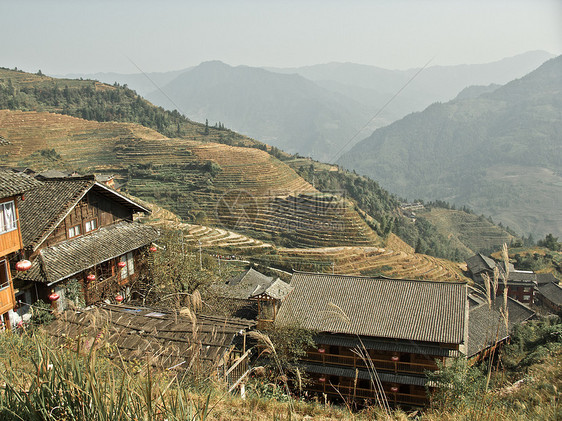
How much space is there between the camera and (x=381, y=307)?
1346 centimetres

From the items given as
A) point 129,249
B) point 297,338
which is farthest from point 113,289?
point 297,338

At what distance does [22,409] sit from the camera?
7.44 feet

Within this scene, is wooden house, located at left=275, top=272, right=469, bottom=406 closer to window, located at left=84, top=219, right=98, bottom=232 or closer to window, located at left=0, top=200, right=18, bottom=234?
window, located at left=84, top=219, right=98, bottom=232

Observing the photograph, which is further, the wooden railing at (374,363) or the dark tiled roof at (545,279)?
the dark tiled roof at (545,279)

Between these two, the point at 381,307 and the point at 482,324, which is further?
the point at 482,324

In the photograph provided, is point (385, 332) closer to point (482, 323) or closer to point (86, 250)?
point (86, 250)

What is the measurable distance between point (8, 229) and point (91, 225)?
13.3 feet

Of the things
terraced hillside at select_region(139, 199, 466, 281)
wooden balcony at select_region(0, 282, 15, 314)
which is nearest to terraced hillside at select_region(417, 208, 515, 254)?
terraced hillside at select_region(139, 199, 466, 281)

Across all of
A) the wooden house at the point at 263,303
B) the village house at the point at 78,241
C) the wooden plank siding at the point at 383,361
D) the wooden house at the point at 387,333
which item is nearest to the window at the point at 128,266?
the village house at the point at 78,241

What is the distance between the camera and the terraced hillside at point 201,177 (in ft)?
135

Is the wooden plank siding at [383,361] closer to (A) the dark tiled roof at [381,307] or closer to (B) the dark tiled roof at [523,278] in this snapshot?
(A) the dark tiled roof at [381,307]

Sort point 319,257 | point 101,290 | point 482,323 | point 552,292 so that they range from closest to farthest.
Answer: point 101,290
point 482,323
point 319,257
point 552,292

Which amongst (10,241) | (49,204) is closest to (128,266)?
(49,204)

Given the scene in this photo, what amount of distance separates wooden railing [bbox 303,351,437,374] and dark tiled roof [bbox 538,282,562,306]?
28529 mm
